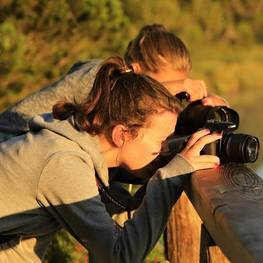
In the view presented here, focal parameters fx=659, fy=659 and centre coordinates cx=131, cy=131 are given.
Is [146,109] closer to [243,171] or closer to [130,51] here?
[243,171]

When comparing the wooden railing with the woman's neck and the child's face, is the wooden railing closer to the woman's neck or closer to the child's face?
the woman's neck

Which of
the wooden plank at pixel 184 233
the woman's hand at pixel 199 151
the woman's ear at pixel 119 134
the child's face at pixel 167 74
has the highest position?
the woman's hand at pixel 199 151

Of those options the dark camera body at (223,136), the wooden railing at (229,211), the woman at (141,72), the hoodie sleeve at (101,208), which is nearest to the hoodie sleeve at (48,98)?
the woman at (141,72)

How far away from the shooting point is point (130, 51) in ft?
9.80

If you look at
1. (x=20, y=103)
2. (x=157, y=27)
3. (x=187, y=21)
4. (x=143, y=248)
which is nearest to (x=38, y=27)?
(x=157, y=27)

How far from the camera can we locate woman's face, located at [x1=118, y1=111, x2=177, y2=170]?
2.05m

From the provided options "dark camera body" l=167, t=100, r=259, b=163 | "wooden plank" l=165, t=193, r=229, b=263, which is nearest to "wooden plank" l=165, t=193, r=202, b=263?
"wooden plank" l=165, t=193, r=229, b=263

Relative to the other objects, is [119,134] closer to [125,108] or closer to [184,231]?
[125,108]

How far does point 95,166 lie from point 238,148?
485 mm

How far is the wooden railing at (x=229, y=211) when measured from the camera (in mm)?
1136

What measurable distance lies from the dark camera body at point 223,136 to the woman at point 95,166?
0.14ft

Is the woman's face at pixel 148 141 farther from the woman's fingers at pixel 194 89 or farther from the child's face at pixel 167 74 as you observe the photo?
the child's face at pixel 167 74

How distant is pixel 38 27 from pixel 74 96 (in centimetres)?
248

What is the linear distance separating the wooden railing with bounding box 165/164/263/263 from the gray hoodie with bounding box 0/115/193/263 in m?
0.11
